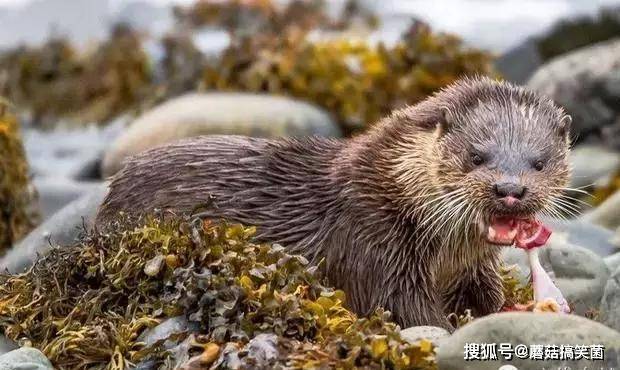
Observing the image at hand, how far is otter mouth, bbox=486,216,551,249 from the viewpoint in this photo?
5.19 m

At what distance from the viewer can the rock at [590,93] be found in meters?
12.0

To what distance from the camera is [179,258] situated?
5.12 meters

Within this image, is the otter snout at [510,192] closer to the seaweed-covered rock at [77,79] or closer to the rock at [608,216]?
the rock at [608,216]

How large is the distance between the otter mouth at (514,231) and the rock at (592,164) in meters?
5.64

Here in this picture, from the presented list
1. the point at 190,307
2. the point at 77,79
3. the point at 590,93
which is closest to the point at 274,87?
the point at 590,93

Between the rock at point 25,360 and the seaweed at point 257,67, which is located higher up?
the seaweed at point 257,67

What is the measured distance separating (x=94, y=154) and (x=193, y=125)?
2.94 metres

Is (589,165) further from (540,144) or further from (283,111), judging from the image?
(540,144)

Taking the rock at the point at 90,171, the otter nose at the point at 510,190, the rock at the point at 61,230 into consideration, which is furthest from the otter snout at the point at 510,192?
the rock at the point at 90,171

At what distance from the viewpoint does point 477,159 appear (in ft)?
17.2

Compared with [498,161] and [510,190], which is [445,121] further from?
[510,190]

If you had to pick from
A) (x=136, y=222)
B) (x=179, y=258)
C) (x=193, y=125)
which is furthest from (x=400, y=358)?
(x=193, y=125)

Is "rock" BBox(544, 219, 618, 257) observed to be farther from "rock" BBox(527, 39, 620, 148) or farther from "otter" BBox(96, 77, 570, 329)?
"rock" BBox(527, 39, 620, 148)

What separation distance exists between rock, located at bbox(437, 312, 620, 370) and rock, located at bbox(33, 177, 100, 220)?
683cm
